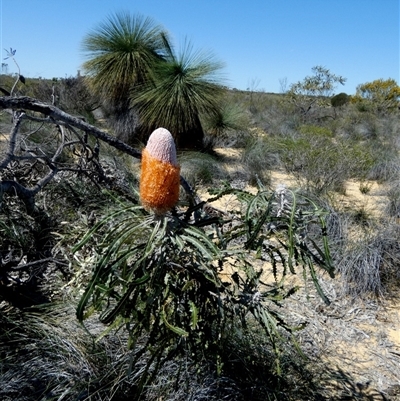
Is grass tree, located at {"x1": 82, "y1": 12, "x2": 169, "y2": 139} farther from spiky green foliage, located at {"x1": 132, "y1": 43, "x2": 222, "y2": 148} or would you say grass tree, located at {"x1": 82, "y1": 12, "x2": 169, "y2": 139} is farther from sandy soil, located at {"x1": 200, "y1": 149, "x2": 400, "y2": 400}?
sandy soil, located at {"x1": 200, "y1": 149, "x2": 400, "y2": 400}

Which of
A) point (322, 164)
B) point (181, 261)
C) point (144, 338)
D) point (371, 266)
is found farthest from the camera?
point (322, 164)

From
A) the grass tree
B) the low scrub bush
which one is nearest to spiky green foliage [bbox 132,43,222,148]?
the grass tree

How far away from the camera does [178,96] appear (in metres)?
8.56

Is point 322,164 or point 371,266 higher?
point 322,164

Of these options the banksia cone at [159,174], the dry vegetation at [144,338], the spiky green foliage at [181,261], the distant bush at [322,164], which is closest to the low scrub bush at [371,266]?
the dry vegetation at [144,338]

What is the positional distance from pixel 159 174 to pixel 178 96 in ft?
25.1

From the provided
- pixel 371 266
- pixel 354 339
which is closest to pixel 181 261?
pixel 354 339

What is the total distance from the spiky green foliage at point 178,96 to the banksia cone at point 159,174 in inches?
298

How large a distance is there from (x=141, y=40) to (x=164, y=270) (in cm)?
911

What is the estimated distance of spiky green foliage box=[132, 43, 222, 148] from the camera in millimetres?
8656

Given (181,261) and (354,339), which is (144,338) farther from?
(354,339)

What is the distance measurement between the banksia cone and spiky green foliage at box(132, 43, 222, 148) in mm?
7569

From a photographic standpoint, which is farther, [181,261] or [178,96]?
[178,96]

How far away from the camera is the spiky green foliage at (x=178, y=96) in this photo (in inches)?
341
